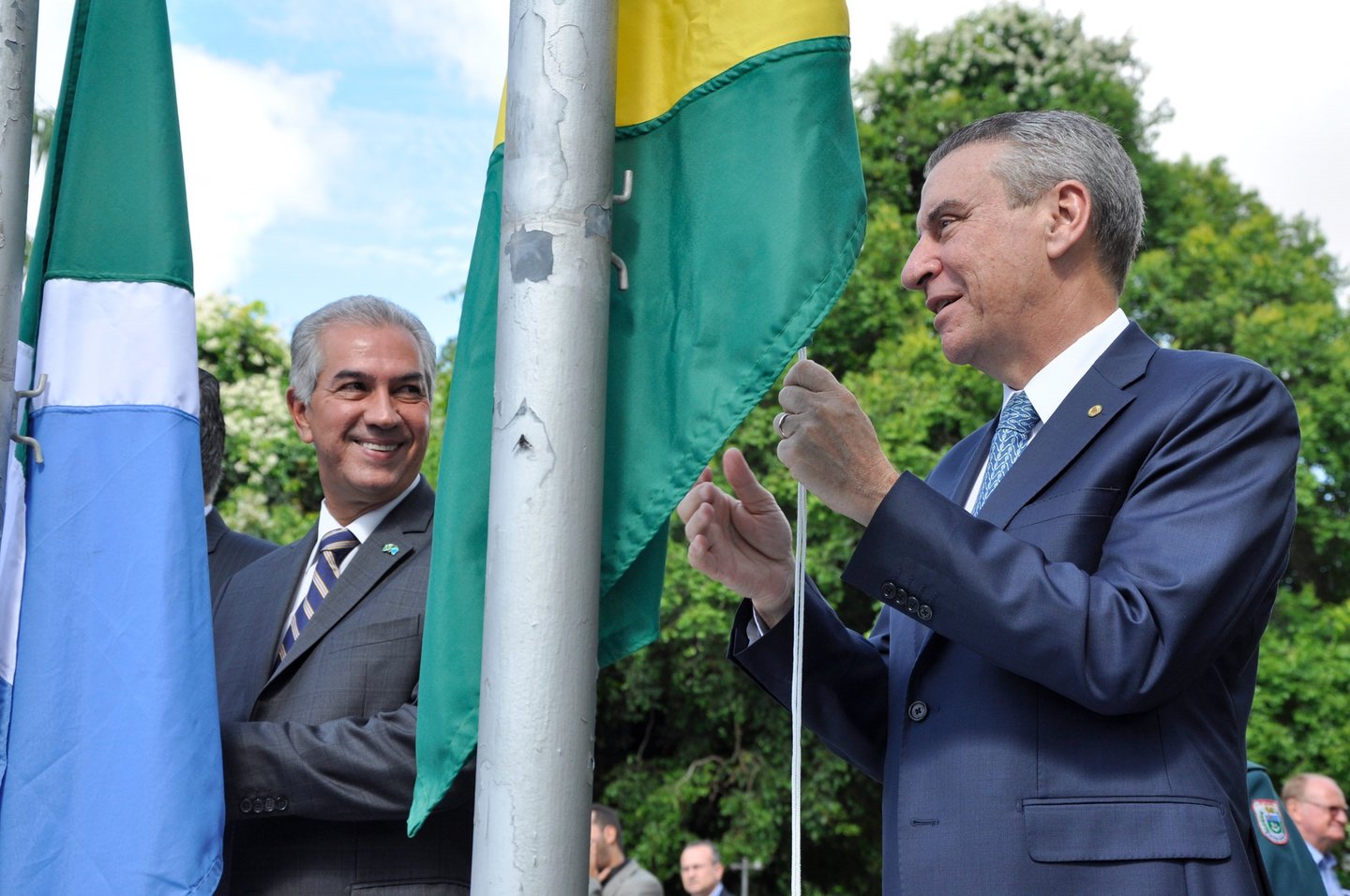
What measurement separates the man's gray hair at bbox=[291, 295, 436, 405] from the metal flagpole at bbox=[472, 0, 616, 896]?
1.75 m

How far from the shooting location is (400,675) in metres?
3.02

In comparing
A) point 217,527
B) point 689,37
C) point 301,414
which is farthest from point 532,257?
point 217,527

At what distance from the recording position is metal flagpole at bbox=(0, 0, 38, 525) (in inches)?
99.0

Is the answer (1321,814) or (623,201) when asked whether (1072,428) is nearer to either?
(623,201)

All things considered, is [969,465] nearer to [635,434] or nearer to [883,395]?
[635,434]

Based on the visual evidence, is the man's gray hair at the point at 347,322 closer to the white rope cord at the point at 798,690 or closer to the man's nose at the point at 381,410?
the man's nose at the point at 381,410

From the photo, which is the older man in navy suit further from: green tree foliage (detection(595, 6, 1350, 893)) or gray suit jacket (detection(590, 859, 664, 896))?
green tree foliage (detection(595, 6, 1350, 893))

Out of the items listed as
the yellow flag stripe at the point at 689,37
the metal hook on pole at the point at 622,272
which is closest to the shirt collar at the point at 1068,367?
the yellow flag stripe at the point at 689,37

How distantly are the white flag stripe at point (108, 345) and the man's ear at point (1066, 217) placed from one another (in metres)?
1.63

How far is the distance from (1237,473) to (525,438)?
113cm

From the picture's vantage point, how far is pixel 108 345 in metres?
2.63

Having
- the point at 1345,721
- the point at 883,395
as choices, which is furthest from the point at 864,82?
the point at 1345,721

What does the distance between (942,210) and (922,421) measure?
13278mm

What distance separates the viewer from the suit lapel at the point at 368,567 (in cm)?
308
